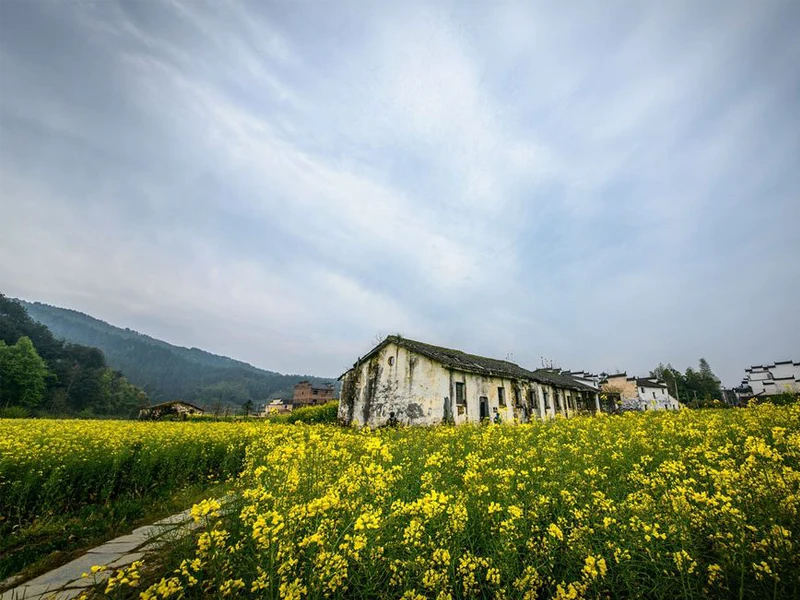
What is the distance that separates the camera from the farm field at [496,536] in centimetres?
254

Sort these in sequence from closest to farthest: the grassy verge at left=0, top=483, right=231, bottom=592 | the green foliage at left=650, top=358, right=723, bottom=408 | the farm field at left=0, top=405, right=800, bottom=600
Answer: the farm field at left=0, top=405, right=800, bottom=600
the grassy verge at left=0, top=483, right=231, bottom=592
the green foliage at left=650, top=358, right=723, bottom=408

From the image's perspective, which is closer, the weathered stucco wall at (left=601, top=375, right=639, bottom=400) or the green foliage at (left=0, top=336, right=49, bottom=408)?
the green foliage at (left=0, top=336, right=49, bottom=408)

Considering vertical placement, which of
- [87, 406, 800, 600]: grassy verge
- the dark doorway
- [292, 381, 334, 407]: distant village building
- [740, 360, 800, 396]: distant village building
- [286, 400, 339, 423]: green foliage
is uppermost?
[740, 360, 800, 396]: distant village building

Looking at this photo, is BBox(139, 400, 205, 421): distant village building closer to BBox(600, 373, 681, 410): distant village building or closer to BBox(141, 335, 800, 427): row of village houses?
BBox(141, 335, 800, 427): row of village houses

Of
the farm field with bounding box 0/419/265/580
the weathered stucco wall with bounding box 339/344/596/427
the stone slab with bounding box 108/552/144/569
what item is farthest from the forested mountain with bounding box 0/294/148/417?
the stone slab with bounding box 108/552/144/569

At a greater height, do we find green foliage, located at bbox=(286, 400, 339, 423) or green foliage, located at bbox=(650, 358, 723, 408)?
green foliage, located at bbox=(650, 358, 723, 408)

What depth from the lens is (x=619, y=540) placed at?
3.05 metres

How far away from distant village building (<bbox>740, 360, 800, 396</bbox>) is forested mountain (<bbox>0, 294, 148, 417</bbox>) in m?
89.6

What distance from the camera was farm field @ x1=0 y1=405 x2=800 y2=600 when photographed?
2537 mm

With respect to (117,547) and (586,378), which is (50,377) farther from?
(586,378)

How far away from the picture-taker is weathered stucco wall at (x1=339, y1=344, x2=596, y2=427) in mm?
19375

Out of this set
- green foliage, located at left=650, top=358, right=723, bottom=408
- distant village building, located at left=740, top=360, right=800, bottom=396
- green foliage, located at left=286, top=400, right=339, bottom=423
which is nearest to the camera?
green foliage, located at left=286, top=400, right=339, bottom=423

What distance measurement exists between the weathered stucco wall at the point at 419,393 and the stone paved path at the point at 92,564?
15159mm

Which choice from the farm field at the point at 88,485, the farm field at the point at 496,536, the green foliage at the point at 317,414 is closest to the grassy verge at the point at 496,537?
the farm field at the point at 496,536
